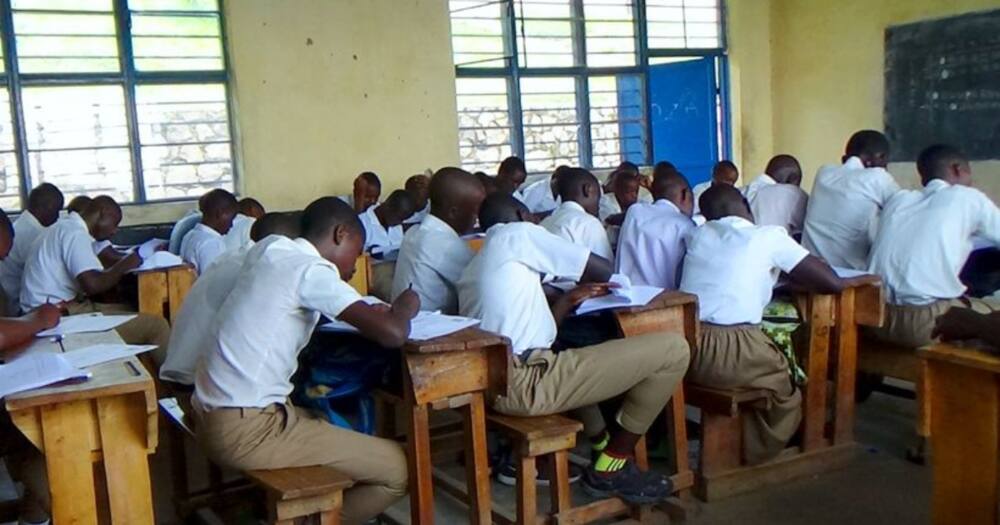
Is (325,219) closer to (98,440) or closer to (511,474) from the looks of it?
(98,440)

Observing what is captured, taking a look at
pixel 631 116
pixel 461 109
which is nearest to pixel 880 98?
pixel 631 116

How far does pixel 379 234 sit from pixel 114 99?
7.45 ft

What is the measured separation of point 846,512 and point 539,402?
117cm

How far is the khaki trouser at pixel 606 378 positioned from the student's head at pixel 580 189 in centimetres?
109

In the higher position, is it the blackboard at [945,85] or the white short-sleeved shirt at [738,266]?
the blackboard at [945,85]

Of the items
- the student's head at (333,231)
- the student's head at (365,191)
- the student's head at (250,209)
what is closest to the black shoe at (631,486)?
the student's head at (333,231)

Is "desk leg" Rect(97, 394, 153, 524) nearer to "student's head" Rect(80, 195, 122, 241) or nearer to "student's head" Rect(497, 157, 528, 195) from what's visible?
"student's head" Rect(80, 195, 122, 241)

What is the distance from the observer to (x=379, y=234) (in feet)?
20.4

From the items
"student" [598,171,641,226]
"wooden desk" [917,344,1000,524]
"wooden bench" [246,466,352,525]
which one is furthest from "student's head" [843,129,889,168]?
"wooden bench" [246,466,352,525]

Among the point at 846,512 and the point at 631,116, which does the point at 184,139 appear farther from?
the point at 846,512

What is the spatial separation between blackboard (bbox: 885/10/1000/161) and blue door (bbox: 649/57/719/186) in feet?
5.08

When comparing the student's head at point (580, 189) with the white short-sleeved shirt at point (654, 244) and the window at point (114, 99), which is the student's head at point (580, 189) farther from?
the window at point (114, 99)

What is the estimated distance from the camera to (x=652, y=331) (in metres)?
3.21

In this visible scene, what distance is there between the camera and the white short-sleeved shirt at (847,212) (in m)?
4.30
